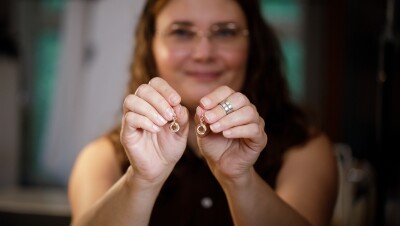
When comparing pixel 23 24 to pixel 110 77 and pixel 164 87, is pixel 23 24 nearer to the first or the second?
pixel 110 77

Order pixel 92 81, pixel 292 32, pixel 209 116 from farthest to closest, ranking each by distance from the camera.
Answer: pixel 292 32 → pixel 92 81 → pixel 209 116

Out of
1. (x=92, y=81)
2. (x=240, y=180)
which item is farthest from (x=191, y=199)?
(x=92, y=81)

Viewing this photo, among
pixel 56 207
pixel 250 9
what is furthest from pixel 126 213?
pixel 56 207

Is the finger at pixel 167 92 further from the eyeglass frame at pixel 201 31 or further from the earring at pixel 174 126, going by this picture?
the eyeglass frame at pixel 201 31

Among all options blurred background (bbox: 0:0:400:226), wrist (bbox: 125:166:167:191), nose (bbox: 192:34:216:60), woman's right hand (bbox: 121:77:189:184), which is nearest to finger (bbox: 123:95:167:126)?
woman's right hand (bbox: 121:77:189:184)

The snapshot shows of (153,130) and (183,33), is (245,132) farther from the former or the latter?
(183,33)

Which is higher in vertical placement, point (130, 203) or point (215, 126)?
point (215, 126)

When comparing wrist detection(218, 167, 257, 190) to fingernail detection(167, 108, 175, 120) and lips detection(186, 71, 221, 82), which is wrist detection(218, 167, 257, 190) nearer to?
fingernail detection(167, 108, 175, 120)
